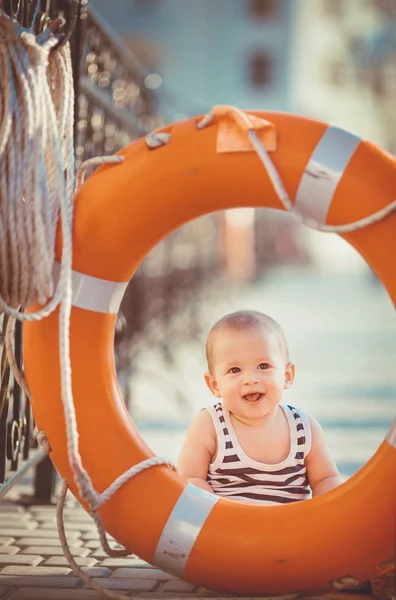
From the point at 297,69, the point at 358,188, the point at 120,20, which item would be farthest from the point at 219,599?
the point at 297,69

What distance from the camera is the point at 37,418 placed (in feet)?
7.41

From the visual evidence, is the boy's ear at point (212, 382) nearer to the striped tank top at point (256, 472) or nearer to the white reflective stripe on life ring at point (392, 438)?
the striped tank top at point (256, 472)

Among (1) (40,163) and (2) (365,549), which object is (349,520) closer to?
(2) (365,549)

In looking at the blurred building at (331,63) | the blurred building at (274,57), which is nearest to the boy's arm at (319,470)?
the blurred building at (274,57)

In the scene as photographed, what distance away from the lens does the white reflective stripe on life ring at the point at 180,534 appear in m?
2.13

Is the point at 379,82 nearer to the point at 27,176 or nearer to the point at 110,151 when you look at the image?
the point at 110,151

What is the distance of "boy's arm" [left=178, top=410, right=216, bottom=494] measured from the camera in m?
2.48

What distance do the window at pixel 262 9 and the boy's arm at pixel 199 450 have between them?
34161 millimetres

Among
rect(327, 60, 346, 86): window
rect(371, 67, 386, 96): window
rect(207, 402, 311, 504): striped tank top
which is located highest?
rect(327, 60, 346, 86): window

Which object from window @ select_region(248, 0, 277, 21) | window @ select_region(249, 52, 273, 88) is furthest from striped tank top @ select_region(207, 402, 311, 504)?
window @ select_region(248, 0, 277, 21)

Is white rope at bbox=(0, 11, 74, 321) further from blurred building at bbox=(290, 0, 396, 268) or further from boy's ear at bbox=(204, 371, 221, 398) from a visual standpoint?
blurred building at bbox=(290, 0, 396, 268)

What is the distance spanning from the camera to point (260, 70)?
34500mm

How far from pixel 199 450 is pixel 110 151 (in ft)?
7.88

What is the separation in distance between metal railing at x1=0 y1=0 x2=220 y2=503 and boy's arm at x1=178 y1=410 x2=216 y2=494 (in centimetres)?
54
